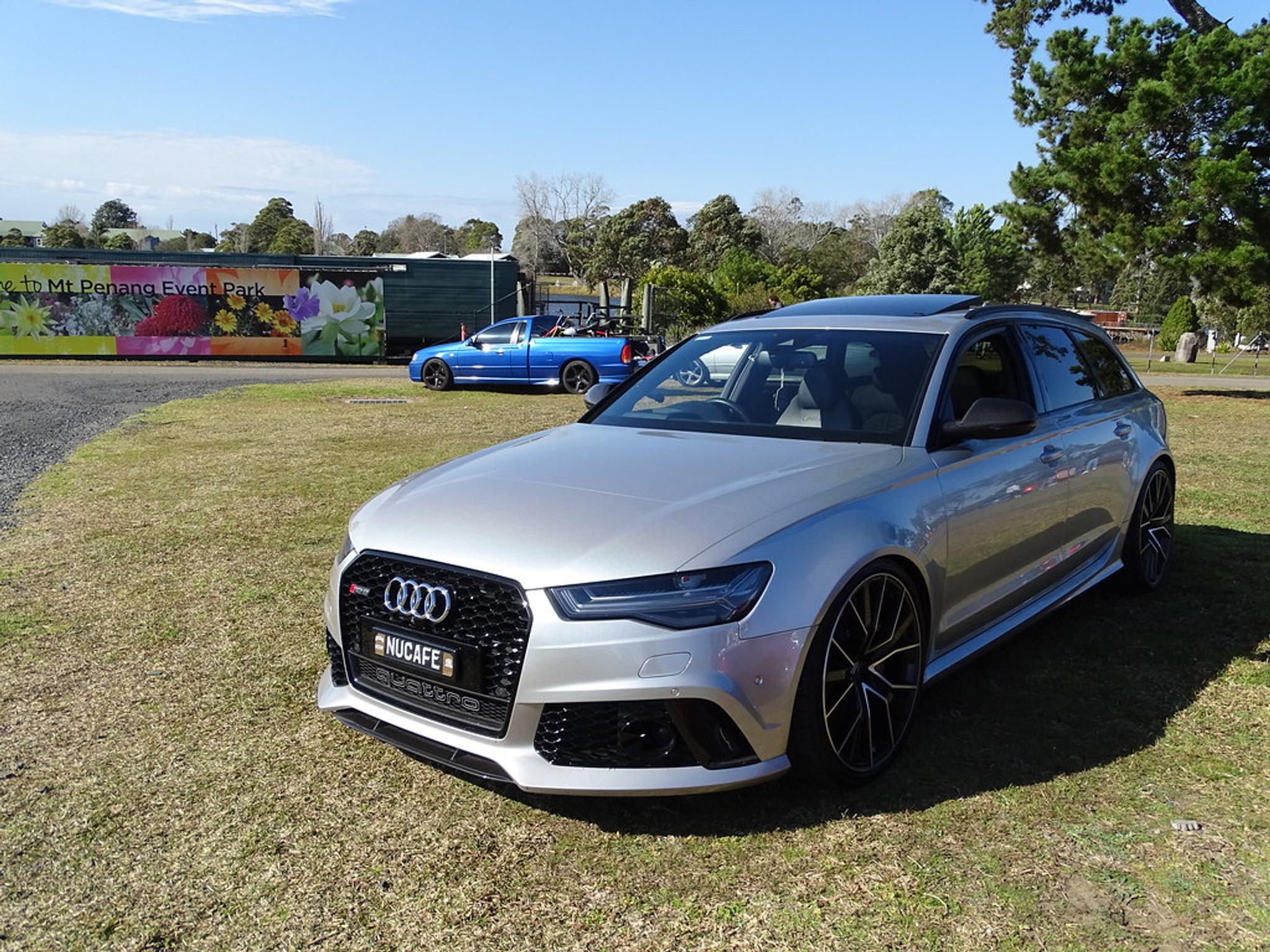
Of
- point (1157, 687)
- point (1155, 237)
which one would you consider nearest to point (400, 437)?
point (1157, 687)

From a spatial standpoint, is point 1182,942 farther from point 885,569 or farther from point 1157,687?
point 1157,687

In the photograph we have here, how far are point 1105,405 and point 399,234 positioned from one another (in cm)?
10992

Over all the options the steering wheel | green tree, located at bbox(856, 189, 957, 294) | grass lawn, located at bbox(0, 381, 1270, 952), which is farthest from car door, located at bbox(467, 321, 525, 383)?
green tree, located at bbox(856, 189, 957, 294)

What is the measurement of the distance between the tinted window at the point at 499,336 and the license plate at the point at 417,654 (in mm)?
17374

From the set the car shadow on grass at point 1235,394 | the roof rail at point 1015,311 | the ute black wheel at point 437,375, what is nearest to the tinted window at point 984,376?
the roof rail at point 1015,311

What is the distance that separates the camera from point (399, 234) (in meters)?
108

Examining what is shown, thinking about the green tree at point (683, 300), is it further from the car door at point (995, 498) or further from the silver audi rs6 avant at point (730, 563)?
the silver audi rs6 avant at point (730, 563)

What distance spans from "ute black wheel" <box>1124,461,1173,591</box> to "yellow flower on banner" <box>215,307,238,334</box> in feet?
92.6

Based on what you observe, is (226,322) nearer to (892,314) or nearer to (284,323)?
(284,323)

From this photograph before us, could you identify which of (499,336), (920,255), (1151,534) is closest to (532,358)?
(499,336)

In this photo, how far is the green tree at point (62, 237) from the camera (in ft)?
231

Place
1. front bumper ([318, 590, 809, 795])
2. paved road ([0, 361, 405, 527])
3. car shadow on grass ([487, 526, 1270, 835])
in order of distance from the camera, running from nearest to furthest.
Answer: front bumper ([318, 590, 809, 795]) < car shadow on grass ([487, 526, 1270, 835]) < paved road ([0, 361, 405, 527])

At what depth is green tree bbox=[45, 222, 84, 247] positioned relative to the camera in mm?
70312

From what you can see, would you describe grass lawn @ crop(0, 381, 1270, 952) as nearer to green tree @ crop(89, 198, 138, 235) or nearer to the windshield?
the windshield
